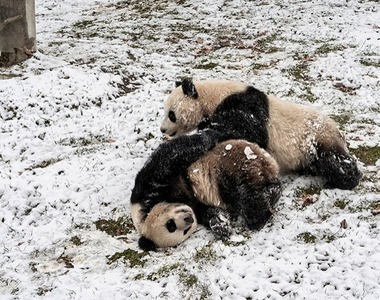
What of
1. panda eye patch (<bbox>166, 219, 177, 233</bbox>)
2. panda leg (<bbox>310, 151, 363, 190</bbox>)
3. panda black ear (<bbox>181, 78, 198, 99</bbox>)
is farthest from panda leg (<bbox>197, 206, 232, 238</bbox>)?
panda black ear (<bbox>181, 78, 198, 99</bbox>)

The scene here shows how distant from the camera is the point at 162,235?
16.3 ft

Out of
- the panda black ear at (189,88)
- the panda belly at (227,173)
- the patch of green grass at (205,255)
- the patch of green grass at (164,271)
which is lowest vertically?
the patch of green grass at (164,271)

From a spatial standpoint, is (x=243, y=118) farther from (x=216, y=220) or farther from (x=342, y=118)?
(x=342, y=118)

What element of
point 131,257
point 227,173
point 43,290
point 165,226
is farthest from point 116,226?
point 227,173

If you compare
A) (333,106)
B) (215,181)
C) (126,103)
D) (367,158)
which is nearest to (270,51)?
(333,106)

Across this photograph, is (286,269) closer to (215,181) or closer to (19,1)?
(215,181)

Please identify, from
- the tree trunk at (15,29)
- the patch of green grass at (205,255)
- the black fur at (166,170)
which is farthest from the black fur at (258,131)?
the tree trunk at (15,29)

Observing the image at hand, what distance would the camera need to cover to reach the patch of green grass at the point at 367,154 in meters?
6.64

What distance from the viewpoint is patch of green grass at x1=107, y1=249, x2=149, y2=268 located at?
487 centimetres

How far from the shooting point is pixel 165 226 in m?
4.97

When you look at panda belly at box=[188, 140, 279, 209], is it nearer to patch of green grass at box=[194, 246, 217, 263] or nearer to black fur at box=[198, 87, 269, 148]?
black fur at box=[198, 87, 269, 148]

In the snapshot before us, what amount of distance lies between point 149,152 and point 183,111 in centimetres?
133

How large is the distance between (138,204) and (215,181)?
90cm

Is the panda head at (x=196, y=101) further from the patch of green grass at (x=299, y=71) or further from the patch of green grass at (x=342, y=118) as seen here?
the patch of green grass at (x=299, y=71)
